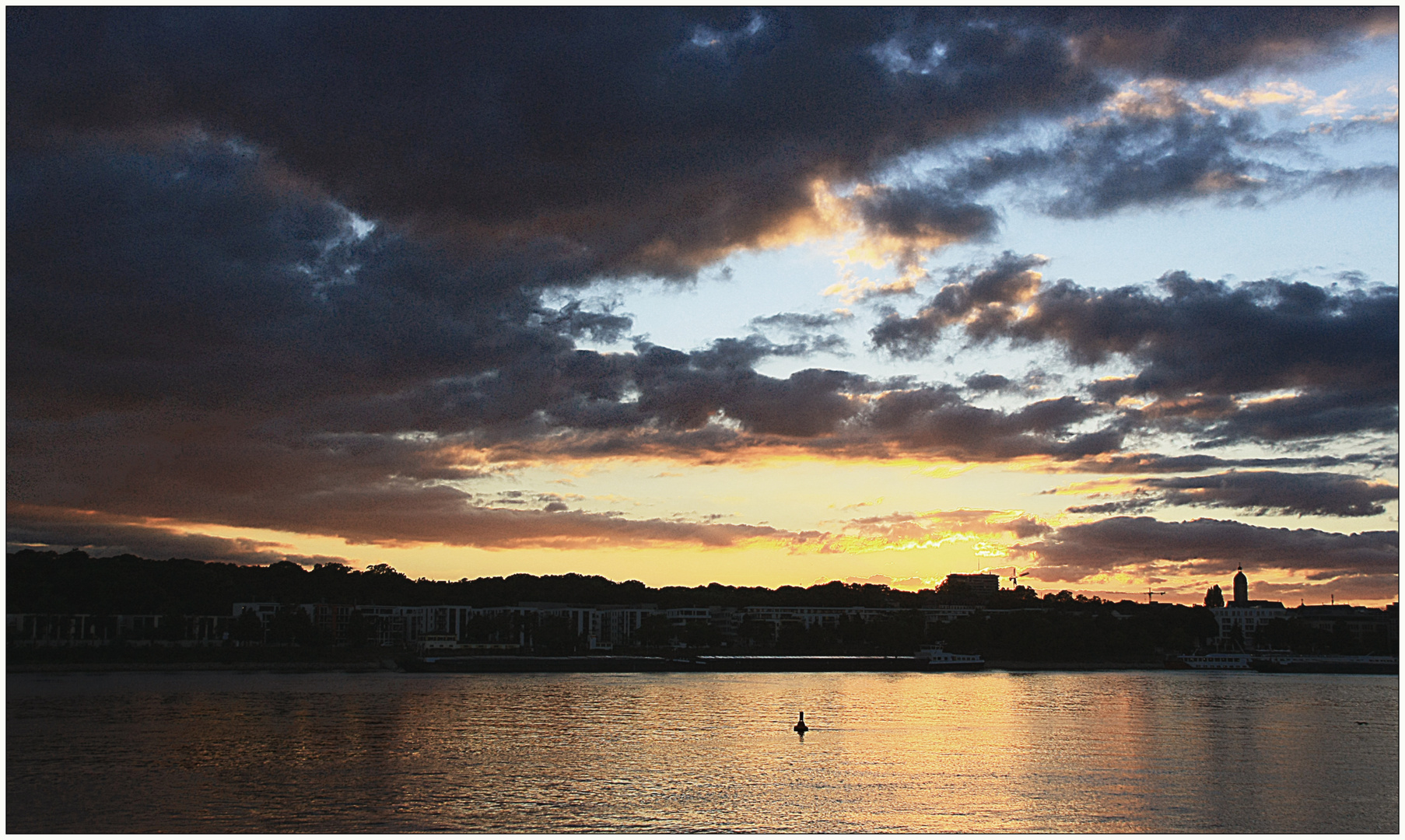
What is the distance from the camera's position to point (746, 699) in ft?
351

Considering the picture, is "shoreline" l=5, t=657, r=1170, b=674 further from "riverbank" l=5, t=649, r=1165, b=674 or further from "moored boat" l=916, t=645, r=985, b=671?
"moored boat" l=916, t=645, r=985, b=671

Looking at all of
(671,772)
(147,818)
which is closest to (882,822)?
(671,772)

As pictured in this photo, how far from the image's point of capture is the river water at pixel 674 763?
43438 mm

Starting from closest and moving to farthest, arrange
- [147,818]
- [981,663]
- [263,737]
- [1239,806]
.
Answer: [147,818] → [1239,806] → [263,737] → [981,663]

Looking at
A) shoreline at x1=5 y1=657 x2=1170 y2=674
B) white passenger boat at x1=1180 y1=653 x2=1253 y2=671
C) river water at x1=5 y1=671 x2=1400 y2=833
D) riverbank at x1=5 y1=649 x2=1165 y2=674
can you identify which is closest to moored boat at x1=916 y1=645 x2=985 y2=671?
shoreline at x1=5 y1=657 x2=1170 y2=674

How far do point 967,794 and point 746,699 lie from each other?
59267 mm

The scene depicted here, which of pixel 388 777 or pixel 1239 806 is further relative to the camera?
pixel 388 777

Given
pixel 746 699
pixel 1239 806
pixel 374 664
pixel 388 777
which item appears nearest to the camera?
pixel 1239 806

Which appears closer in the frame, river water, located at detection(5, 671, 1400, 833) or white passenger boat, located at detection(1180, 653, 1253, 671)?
river water, located at detection(5, 671, 1400, 833)

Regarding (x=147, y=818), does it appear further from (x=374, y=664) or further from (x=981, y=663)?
(x=981, y=663)

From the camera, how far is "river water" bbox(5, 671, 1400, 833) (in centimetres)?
4344

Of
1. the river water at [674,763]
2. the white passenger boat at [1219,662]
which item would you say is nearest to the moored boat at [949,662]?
the white passenger boat at [1219,662]

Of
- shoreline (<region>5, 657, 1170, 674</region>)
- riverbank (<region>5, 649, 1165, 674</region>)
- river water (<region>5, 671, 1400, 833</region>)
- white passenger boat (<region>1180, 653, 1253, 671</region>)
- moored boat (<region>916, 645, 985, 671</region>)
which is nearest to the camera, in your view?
river water (<region>5, 671, 1400, 833</region>)

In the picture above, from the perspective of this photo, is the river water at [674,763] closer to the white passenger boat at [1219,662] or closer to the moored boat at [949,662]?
the moored boat at [949,662]
